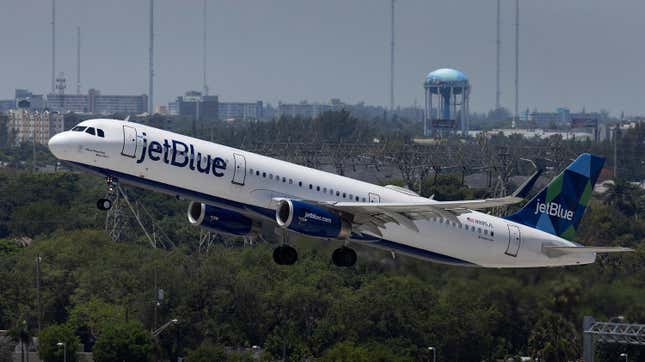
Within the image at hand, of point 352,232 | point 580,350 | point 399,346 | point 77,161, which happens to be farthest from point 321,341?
point 77,161

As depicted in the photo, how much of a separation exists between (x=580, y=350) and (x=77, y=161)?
122ft

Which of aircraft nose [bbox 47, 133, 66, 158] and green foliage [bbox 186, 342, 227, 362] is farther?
green foliage [bbox 186, 342, 227, 362]

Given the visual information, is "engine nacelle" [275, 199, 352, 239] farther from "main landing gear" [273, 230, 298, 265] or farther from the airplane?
"main landing gear" [273, 230, 298, 265]

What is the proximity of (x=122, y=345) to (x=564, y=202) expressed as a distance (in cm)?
3555

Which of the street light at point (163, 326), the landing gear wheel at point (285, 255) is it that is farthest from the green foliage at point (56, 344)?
the landing gear wheel at point (285, 255)

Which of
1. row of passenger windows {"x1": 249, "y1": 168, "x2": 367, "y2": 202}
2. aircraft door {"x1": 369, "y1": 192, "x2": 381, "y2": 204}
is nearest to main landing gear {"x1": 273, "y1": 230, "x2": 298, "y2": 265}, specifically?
row of passenger windows {"x1": 249, "y1": 168, "x2": 367, "y2": 202}

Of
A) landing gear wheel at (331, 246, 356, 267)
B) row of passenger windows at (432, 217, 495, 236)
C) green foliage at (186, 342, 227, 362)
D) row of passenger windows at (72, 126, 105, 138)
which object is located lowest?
green foliage at (186, 342, 227, 362)

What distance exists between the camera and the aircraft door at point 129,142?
220 feet

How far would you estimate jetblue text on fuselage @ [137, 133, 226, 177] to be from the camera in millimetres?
67562

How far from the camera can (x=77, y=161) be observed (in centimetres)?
6712

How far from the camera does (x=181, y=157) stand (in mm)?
67938

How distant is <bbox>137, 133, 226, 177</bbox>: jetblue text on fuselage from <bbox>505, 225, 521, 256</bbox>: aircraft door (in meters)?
15.7

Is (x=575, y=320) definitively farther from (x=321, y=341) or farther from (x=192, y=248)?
(x=192, y=248)

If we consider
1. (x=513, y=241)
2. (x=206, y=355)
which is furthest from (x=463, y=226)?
(x=206, y=355)
